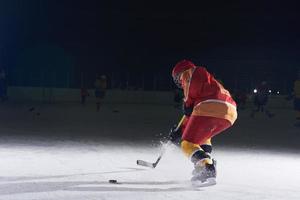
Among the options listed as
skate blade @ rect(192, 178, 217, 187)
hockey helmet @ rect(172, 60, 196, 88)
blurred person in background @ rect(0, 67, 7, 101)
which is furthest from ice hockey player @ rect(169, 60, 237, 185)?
blurred person in background @ rect(0, 67, 7, 101)

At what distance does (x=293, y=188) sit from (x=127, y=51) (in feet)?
87.7

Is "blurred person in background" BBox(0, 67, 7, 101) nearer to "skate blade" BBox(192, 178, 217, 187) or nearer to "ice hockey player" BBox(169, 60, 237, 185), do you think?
"ice hockey player" BBox(169, 60, 237, 185)

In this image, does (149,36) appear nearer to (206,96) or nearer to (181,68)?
(181,68)

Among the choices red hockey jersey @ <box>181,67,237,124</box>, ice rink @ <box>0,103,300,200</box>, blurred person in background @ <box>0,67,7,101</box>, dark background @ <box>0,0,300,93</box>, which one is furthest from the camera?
dark background @ <box>0,0,300,93</box>

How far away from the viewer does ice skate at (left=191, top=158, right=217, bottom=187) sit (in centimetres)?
638

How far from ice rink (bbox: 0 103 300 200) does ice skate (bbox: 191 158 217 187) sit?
12 cm

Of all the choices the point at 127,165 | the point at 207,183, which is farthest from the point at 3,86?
the point at 207,183

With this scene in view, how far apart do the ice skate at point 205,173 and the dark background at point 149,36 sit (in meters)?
22.7

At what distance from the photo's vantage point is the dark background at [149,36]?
99.7 ft

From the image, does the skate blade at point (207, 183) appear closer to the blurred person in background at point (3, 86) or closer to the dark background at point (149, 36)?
the blurred person in background at point (3, 86)

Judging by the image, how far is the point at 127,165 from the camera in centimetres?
788

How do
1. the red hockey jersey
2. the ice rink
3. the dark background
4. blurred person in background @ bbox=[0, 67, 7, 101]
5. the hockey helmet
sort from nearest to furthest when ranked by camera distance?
1. the ice rink
2. the red hockey jersey
3. the hockey helmet
4. blurred person in background @ bbox=[0, 67, 7, 101]
5. the dark background

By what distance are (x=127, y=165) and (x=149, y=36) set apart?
→ 26153 mm

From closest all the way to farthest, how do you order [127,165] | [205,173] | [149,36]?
[205,173]
[127,165]
[149,36]
